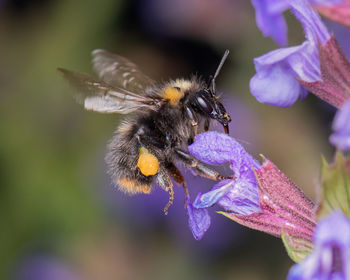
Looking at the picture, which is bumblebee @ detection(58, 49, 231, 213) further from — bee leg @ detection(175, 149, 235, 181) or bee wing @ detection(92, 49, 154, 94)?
bee wing @ detection(92, 49, 154, 94)

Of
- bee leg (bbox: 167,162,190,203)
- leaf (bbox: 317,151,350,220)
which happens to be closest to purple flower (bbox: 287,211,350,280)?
leaf (bbox: 317,151,350,220)

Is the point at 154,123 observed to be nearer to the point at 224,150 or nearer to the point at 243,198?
the point at 224,150

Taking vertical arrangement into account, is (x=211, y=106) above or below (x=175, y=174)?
above

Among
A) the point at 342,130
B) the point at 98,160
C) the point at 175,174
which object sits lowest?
the point at 98,160

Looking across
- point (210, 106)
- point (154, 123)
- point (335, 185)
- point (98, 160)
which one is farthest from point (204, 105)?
point (98, 160)

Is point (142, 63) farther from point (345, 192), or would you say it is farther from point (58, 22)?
point (345, 192)

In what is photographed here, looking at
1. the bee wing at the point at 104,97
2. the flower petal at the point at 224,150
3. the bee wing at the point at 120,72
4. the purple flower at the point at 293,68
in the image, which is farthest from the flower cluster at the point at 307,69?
the bee wing at the point at 120,72

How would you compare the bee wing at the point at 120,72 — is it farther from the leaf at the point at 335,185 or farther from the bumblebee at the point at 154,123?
the leaf at the point at 335,185
